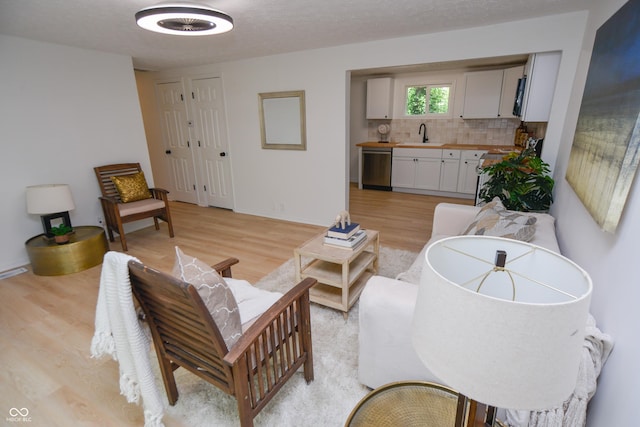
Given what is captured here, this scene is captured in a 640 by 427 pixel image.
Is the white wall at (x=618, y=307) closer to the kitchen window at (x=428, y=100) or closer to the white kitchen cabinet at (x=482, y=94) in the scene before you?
the white kitchen cabinet at (x=482, y=94)

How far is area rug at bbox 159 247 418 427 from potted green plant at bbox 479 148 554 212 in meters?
1.70

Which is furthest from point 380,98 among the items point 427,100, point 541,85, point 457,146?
point 541,85

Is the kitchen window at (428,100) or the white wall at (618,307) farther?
the kitchen window at (428,100)

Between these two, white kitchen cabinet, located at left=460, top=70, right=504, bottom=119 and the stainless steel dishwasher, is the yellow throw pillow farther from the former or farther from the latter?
white kitchen cabinet, located at left=460, top=70, right=504, bottom=119

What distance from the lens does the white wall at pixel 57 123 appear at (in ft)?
9.97

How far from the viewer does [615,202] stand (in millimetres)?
1054

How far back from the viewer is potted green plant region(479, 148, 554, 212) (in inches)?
94.5

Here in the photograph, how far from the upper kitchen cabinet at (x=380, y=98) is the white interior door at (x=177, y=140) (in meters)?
3.38

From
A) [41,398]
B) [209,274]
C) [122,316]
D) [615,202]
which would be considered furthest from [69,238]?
[615,202]

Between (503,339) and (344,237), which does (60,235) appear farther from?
(503,339)

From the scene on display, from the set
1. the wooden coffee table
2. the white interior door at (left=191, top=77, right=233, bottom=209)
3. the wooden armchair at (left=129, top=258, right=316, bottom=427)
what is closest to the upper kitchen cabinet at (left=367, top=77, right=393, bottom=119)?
the white interior door at (left=191, top=77, right=233, bottom=209)

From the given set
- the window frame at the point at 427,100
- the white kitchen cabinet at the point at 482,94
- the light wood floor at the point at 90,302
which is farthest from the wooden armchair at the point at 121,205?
the white kitchen cabinet at the point at 482,94

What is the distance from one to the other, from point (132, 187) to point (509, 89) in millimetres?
5673

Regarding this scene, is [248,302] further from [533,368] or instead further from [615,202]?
[615,202]
